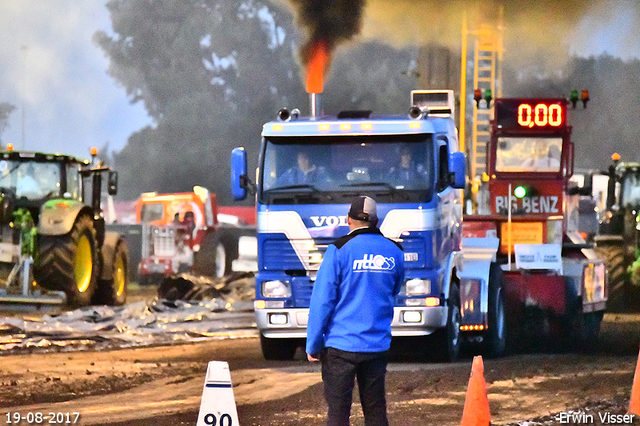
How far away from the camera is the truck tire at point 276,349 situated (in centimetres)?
1401

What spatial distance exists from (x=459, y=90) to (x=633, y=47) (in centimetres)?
1822

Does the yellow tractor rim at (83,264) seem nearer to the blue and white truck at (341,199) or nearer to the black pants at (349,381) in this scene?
the blue and white truck at (341,199)

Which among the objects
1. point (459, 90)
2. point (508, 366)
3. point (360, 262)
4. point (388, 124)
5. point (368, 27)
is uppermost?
point (368, 27)

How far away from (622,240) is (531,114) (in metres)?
3.25

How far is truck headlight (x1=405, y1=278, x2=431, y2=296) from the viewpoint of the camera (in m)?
12.9

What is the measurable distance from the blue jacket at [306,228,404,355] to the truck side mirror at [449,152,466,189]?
6.40 m

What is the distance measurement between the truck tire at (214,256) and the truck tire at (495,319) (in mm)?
12949

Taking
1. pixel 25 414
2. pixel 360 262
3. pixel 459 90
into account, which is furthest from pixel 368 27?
pixel 360 262

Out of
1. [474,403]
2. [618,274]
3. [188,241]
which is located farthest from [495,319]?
[188,241]

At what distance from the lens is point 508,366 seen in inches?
534

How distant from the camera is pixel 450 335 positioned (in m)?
13.7

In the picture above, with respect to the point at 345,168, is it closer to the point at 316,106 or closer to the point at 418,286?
the point at 418,286

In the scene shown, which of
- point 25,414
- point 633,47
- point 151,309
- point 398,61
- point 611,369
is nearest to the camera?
point 25,414

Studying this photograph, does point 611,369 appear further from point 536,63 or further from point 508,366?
point 536,63
